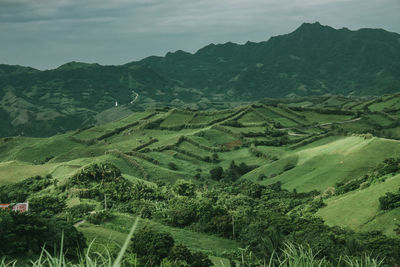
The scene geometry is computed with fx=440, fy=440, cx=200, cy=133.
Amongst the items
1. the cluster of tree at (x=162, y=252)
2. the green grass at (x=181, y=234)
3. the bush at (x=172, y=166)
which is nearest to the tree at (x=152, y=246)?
the cluster of tree at (x=162, y=252)

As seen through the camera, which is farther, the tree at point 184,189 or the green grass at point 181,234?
the tree at point 184,189

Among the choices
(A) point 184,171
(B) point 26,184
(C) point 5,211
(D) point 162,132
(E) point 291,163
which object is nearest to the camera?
(C) point 5,211

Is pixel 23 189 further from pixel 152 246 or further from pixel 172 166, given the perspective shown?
pixel 172 166

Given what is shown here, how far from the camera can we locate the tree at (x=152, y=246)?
135ft

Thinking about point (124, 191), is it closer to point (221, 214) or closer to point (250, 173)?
point (221, 214)

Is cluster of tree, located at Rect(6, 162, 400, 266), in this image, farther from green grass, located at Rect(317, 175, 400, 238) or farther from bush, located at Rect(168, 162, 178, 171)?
bush, located at Rect(168, 162, 178, 171)

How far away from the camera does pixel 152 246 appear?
4156 centimetres

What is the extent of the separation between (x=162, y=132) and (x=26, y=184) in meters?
90.0

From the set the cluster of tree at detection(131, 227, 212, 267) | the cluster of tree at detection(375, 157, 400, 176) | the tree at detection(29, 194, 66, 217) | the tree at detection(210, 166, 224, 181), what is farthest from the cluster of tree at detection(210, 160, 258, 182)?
the cluster of tree at detection(131, 227, 212, 267)

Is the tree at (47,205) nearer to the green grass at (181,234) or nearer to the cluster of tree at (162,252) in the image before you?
the green grass at (181,234)

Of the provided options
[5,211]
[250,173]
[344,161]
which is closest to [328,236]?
[5,211]

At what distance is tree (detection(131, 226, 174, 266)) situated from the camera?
4116 cm

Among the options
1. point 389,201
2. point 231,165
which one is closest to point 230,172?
point 231,165

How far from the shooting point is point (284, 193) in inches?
3519
